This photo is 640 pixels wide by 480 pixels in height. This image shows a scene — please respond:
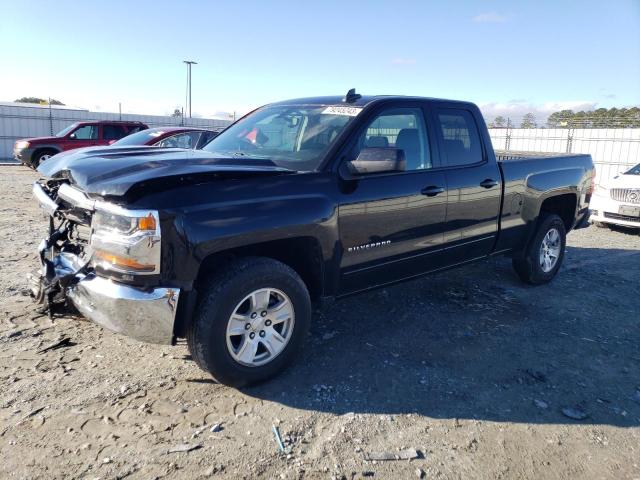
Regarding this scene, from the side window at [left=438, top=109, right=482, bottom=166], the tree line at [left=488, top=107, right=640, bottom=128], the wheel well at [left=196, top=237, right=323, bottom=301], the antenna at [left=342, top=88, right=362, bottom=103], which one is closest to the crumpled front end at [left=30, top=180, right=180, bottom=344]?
the wheel well at [left=196, top=237, right=323, bottom=301]

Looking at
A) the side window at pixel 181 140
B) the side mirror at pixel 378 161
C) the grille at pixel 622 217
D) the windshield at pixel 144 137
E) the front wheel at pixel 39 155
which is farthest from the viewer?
the front wheel at pixel 39 155

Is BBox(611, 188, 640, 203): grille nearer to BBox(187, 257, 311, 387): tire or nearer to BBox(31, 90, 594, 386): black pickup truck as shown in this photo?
BBox(31, 90, 594, 386): black pickup truck

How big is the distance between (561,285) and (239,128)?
Result: 4059 millimetres

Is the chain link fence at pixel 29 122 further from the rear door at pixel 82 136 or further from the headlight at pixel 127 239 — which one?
the headlight at pixel 127 239

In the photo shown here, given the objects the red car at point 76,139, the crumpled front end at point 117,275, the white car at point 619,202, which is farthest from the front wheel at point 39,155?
the white car at point 619,202

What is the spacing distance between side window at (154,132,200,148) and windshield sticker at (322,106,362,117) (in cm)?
664

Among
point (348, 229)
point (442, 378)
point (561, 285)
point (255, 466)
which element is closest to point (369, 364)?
point (442, 378)

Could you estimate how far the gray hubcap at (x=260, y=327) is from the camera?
3293 mm

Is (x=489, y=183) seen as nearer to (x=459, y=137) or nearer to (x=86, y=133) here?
(x=459, y=137)

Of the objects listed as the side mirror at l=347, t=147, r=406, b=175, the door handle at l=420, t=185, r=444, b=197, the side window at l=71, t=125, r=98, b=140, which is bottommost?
the door handle at l=420, t=185, r=444, b=197

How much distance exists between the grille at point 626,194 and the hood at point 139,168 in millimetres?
8157

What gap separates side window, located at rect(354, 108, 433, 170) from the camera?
4.03 metres

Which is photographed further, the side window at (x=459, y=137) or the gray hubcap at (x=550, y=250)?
the gray hubcap at (x=550, y=250)

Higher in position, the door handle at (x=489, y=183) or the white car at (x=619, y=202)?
the door handle at (x=489, y=183)
